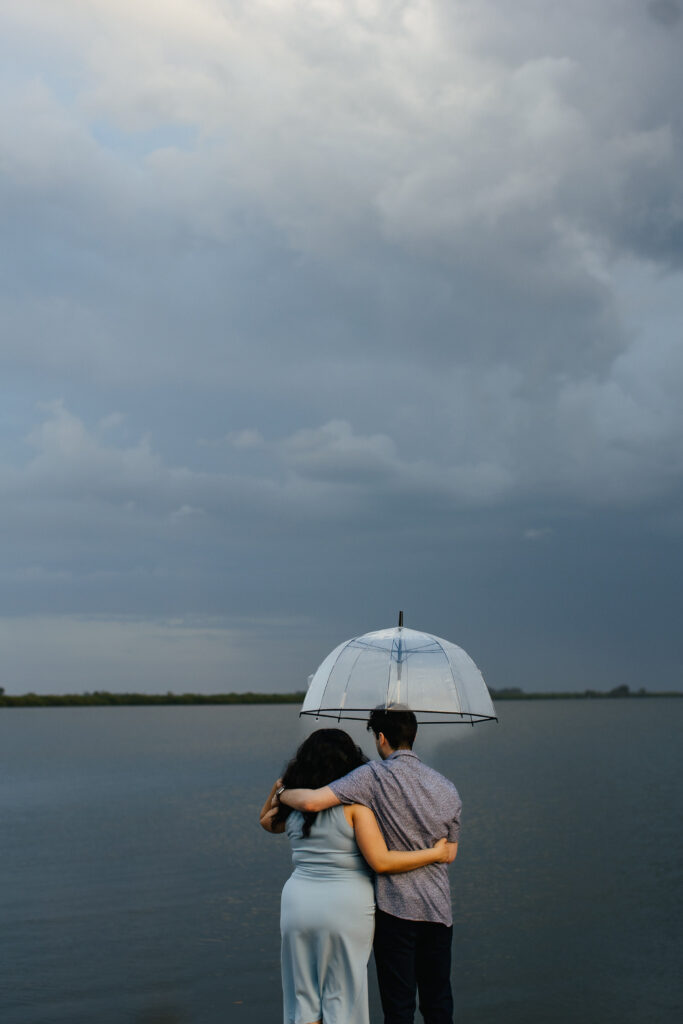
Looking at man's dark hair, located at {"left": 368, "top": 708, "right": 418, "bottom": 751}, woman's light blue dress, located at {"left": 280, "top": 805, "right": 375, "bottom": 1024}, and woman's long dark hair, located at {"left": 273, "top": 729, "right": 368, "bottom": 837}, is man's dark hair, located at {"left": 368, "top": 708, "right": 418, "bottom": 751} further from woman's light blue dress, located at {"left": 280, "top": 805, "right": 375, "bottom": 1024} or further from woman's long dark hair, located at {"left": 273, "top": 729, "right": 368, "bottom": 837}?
woman's light blue dress, located at {"left": 280, "top": 805, "right": 375, "bottom": 1024}

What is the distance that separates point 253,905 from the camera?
557 inches

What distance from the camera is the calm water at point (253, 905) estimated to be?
9312 millimetres

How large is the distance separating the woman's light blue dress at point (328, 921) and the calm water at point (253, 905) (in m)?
0.96

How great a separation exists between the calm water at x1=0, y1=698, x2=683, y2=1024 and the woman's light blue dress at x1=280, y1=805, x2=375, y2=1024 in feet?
3.16

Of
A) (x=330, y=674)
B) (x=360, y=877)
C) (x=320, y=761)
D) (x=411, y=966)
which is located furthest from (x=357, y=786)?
(x=330, y=674)

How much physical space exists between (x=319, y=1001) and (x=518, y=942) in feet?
27.9

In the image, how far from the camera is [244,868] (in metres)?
17.7

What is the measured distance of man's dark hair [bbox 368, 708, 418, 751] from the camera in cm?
460

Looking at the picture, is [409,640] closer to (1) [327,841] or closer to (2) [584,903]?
(1) [327,841]

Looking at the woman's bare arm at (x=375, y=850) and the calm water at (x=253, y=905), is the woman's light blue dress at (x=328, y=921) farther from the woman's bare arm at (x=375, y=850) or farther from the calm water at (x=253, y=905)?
the calm water at (x=253, y=905)

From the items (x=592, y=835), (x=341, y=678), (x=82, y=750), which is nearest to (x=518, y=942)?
(x=341, y=678)

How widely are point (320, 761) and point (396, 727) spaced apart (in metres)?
0.49

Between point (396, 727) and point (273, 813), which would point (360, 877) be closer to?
point (273, 813)

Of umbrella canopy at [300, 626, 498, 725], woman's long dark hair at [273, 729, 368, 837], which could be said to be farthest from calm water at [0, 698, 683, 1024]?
woman's long dark hair at [273, 729, 368, 837]
